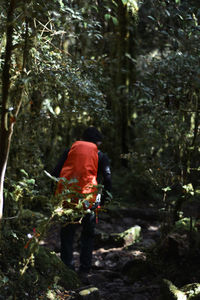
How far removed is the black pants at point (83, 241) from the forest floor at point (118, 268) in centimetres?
24

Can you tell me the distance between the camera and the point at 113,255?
5824 mm

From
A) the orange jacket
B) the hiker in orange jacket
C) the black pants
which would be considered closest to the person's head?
the hiker in orange jacket

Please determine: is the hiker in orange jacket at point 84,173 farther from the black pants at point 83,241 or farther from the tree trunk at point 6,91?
the tree trunk at point 6,91

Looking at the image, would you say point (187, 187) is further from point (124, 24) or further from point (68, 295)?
point (124, 24)

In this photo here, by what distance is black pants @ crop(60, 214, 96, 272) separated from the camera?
15.2ft

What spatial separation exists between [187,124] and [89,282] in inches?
104

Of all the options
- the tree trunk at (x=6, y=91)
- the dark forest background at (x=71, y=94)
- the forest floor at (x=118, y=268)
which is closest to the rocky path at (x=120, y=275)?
the forest floor at (x=118, y=268)

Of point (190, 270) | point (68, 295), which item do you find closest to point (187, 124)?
point (190, 270)

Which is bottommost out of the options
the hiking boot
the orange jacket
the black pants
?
the hiking boot

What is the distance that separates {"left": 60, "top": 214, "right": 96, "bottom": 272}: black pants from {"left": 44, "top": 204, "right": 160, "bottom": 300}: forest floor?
0.24 m

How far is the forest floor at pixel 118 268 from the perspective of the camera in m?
4.28

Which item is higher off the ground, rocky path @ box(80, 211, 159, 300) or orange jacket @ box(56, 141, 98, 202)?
orange jacket @ box(56, 141, 98, 202)

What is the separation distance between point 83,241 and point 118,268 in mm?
831

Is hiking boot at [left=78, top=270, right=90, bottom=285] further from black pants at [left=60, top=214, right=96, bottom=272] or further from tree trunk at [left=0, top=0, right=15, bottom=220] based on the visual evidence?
tree trunk at [left=0, top=0, right=15, bottom=220]
